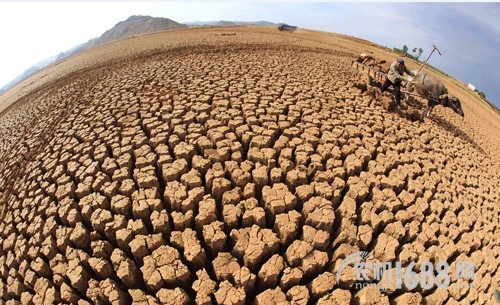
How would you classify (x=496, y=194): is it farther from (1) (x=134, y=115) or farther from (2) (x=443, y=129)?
(1) (x=134, y=115)

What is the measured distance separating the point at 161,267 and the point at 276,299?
908 mm

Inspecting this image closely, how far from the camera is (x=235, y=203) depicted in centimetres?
283

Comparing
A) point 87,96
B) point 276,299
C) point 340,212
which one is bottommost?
point 87,96

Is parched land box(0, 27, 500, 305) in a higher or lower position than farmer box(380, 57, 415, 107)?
higher

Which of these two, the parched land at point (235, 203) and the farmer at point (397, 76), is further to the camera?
the farmer at point (397, 76)

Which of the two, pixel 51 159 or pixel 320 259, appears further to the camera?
pixel 51 159

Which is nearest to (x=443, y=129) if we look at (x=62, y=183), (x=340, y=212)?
(x=340, y=212)

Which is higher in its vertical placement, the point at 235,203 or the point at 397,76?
the point at 235,203

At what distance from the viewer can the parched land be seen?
7.61 ft

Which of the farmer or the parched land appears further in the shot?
the farmer

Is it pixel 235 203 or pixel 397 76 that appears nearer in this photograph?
pixel 235 203

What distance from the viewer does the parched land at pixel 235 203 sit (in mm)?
2320

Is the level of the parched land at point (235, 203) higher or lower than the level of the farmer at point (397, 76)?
higher

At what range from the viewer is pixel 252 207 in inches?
108
